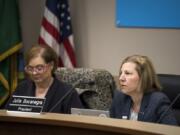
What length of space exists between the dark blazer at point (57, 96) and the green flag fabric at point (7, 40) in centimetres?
117

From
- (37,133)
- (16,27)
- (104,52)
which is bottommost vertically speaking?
(37,133)

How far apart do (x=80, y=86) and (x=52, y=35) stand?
0.91 meters

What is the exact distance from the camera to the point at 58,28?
3.74 meters

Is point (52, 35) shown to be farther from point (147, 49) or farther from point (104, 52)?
point (147, 49)

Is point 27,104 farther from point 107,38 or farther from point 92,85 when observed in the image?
point 107,38

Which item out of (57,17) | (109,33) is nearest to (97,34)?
(109,33)

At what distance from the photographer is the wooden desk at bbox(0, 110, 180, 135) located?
159 cm

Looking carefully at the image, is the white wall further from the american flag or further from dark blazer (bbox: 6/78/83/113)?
dark blazer (bbox: 6/78/83/113)

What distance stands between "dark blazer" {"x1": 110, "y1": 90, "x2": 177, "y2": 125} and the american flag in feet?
4.57

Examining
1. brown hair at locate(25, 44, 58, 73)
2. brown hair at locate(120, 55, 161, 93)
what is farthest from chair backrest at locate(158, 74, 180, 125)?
brown hair at locate(25, 44, 58, 73)

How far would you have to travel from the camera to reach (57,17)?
12.2ft

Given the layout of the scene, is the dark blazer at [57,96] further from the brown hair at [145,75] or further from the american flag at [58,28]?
the american flag at [58,28]

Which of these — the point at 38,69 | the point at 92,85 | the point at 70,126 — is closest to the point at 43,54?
the point at 38,69

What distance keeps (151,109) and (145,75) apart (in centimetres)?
22
